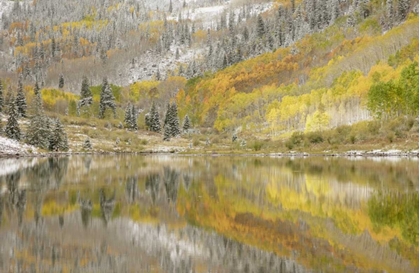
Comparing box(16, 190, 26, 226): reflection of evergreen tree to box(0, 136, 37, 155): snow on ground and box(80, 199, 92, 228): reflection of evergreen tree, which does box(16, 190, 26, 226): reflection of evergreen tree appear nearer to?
box(80, 199, 92, 228): reflection of evergreen tree

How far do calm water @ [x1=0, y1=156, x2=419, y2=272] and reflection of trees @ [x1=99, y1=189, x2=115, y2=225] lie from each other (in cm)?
5

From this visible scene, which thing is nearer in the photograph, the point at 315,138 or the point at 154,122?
the point at 315,138

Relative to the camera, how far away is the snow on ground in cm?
8100

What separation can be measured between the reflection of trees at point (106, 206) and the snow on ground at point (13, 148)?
204ft

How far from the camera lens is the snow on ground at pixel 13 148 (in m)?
81.0

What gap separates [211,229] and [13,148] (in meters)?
76.9

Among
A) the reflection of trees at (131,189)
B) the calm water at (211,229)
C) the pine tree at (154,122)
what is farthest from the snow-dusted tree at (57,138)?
the calm water at (211,229)

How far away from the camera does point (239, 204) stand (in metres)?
23.1

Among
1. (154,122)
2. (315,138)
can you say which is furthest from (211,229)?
(154,122)

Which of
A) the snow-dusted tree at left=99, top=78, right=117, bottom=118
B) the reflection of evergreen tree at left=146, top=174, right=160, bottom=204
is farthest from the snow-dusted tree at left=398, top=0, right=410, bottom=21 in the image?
the reflection of evergreen tree at left=146, top=174, right=160, bottom=204

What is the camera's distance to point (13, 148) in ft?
275

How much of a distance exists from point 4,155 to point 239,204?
67905 mm

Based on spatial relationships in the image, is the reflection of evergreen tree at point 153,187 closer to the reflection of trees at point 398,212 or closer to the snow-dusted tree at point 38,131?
the reflection of trees at point 398,212

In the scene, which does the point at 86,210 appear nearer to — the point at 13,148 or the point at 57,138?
the point at 13,148
